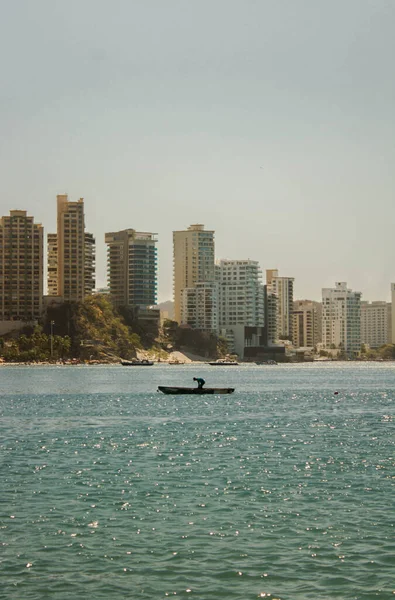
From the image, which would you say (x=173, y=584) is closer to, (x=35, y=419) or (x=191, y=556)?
(x=191, y=556)

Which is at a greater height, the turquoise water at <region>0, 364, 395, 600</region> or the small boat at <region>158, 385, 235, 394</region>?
the small boat at <region>158, 385, 235, 394</region>

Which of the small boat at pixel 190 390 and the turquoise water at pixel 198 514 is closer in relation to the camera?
the turquoise water at pixel 198 514

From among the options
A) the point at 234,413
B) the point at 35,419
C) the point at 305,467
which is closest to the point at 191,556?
the point at 305,467

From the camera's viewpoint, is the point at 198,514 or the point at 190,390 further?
the point at 190,390

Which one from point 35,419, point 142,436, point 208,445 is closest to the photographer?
point 208,445

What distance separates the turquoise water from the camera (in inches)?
900

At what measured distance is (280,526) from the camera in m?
28.7

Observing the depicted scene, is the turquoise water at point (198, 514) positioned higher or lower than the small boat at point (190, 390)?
lower

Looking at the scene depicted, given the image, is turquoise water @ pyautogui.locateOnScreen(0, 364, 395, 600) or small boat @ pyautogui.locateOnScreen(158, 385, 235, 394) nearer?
turquoise water @ pyautogui.locateOnScreen(0, 364, 395, 600)

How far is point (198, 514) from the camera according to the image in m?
30.6

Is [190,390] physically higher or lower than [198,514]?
higher

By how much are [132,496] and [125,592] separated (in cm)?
1204

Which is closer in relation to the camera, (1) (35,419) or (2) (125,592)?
(2) (125,592)

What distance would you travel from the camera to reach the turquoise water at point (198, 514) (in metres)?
22.9
